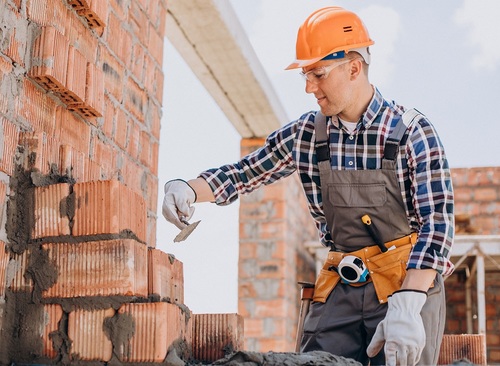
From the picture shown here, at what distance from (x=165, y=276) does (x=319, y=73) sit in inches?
40.5

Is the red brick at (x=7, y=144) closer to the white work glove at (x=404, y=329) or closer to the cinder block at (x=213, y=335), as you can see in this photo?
the cinder block at (x=213, y=335)

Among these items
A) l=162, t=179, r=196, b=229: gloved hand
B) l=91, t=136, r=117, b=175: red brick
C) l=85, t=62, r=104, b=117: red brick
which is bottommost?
l=162, t=179, r=196, b=229: gloved hand

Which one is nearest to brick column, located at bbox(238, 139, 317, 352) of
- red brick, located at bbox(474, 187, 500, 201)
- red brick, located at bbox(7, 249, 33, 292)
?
red brick, located at bbox(474, 187, 500, 201)

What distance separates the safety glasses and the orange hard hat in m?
0.04

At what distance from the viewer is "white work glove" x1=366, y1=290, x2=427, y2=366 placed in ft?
7.21

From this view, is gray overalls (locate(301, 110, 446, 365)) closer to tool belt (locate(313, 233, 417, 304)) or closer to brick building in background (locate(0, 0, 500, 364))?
tool belt (locate(313, 233, 417, 304))

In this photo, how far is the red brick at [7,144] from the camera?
1818 mm

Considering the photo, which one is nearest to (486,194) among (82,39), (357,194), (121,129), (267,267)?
(267,267)

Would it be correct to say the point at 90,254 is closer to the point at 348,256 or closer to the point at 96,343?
the point at 96,343

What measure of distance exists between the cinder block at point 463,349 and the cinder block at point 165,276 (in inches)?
41.3

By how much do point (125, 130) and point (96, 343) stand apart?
1.13 meters

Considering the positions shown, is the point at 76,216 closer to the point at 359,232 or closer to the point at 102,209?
the point at 102,209

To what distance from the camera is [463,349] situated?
98.0 inches

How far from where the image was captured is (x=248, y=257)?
7273 millimetres
